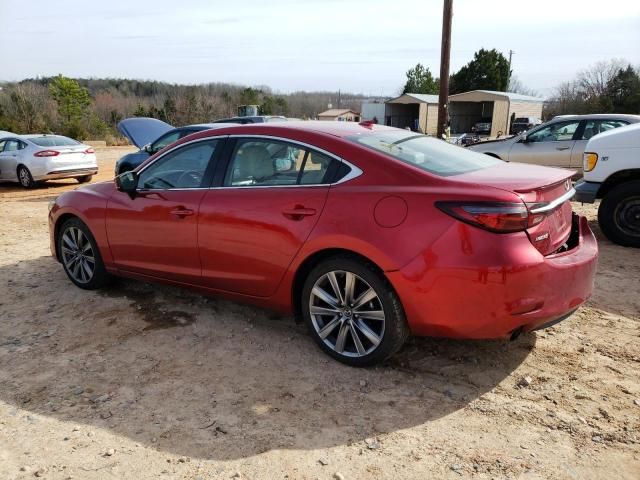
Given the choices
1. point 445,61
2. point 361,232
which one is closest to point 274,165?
point 361,232

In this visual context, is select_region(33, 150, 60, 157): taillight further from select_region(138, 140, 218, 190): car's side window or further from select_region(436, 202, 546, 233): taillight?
select_region(436, 202, 546, 233): taillight

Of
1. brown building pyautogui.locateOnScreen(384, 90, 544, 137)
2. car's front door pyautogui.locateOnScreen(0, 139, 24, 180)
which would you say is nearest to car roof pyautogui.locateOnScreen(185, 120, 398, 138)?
car's front door pyautogui.locateOnScreen(0, 139, 24, 180)

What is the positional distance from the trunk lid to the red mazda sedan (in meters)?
0.01

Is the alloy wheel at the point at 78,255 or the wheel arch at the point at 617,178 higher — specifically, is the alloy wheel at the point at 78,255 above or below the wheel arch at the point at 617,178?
below

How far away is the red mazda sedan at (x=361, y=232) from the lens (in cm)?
299

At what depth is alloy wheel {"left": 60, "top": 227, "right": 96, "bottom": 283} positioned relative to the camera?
5062 mm

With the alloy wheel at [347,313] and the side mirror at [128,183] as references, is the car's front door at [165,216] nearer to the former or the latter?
the side mirror at [128,183]

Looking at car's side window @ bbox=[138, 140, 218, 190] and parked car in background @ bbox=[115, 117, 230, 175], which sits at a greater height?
car's side window @ bbox=[138, 140, 218, 190]

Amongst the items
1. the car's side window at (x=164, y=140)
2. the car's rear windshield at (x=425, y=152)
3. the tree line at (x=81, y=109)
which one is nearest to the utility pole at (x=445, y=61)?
the car's side window at (x=164, y=140)

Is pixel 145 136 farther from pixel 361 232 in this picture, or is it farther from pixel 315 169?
pixel 361 232

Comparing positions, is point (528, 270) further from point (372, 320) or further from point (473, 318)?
point (372, 320)

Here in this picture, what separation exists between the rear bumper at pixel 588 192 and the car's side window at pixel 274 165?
14.4 ft

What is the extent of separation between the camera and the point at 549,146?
10.8 meters

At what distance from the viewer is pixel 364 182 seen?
332cm
